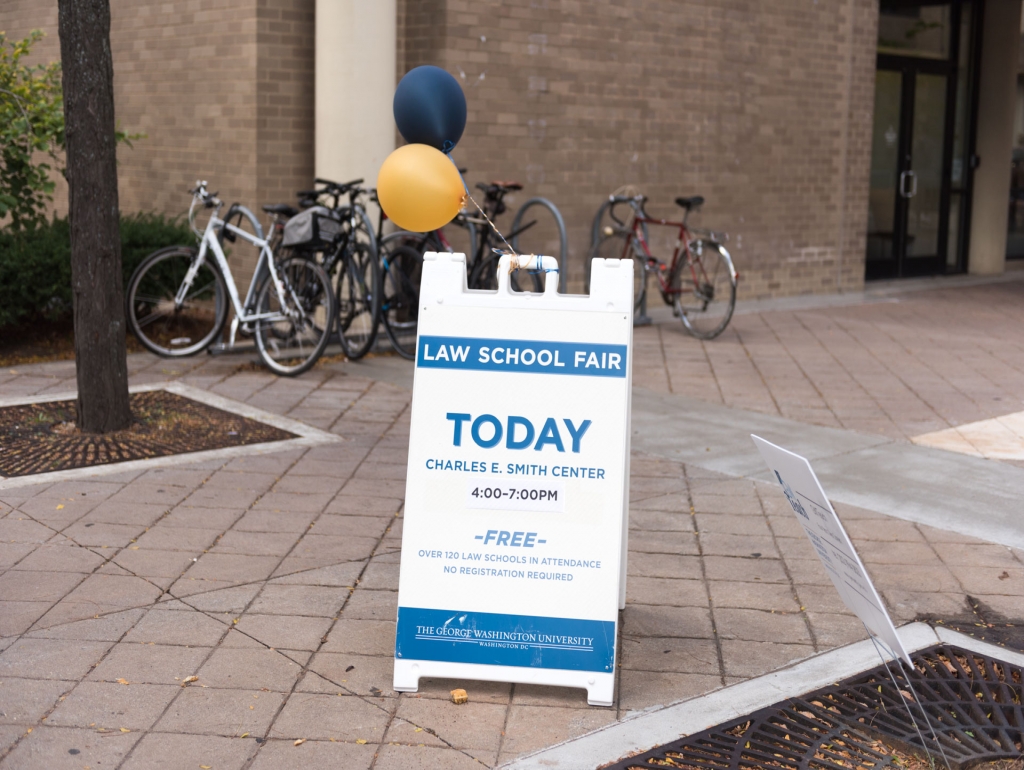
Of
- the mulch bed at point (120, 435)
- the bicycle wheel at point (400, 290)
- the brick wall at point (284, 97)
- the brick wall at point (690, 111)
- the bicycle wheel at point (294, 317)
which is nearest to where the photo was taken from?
the mulch bed at point (120, 435)

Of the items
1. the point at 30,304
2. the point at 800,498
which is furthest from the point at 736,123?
the point at 800,498

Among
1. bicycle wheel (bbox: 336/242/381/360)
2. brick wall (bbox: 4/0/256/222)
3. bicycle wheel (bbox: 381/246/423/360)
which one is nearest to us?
bicycle wheel (bbox: 336/242/381/360)

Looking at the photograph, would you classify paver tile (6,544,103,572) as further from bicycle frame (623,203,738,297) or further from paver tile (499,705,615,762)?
bicycle frame (623,203,738,297)

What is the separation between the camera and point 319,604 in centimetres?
427

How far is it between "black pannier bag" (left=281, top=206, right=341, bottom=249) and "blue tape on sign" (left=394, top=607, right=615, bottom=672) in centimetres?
476

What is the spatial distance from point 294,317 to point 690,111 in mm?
5345

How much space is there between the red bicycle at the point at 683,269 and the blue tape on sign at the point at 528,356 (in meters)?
6.18

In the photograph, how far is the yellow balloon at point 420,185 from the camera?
4.05m

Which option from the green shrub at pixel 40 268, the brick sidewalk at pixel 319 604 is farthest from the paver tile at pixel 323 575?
the green shrub at pixel 40 268

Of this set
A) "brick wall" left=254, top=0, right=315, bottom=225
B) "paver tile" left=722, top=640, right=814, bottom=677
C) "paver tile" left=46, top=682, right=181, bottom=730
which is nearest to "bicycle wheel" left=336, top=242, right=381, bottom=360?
"brick wall" left=254, top=0, right=315, bottom=225

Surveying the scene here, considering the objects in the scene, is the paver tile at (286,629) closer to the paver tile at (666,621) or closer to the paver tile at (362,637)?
the paver tile at (362,637)

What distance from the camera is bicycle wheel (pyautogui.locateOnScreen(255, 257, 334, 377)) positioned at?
7941 mm

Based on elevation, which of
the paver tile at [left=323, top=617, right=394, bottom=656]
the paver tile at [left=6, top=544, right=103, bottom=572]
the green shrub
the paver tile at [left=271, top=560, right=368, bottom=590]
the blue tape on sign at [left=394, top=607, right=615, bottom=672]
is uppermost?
the green shrub

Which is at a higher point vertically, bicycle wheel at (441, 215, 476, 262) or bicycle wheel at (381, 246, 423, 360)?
bicycle wheel at (441, 215, 476, 262)
